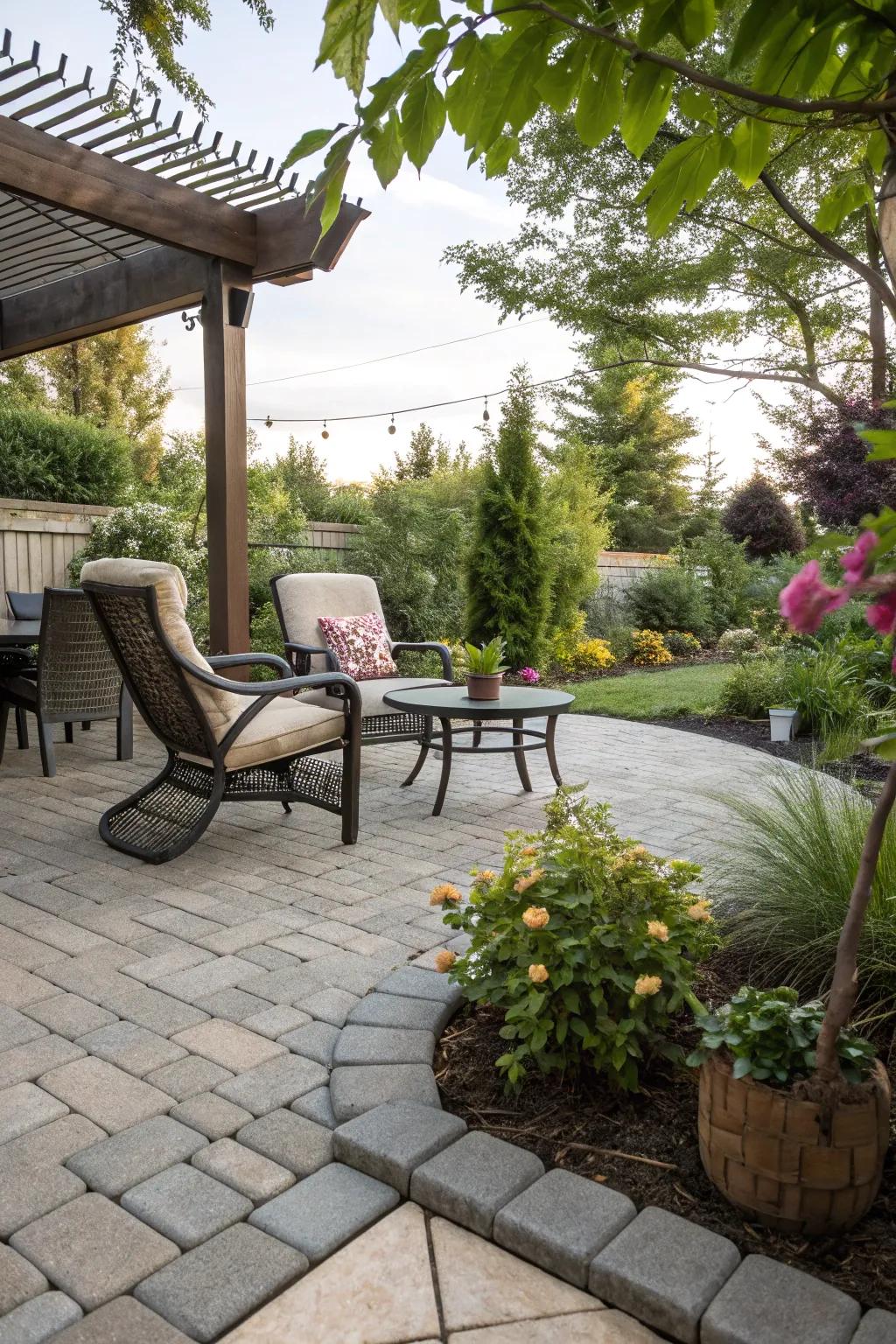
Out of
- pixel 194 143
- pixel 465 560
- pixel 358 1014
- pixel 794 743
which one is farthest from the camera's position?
pixel 465 560

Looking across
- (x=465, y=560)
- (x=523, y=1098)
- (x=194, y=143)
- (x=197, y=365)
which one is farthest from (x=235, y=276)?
(x=197, y=365)

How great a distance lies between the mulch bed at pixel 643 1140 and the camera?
1.50m

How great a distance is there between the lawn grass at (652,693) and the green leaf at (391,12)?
22.4 feet

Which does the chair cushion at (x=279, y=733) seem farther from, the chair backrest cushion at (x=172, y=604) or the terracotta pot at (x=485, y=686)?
the terracotta pot at (x=485, y=686)

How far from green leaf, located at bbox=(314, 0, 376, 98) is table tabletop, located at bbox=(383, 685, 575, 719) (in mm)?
3337

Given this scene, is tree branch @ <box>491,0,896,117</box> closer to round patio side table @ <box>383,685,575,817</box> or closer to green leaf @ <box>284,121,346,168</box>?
green leaf @ <box>284,121,346,168</box>

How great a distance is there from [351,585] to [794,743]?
309cm

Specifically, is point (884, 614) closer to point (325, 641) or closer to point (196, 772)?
point (196, 772)

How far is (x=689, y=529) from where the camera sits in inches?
845

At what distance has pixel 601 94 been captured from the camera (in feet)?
3.26

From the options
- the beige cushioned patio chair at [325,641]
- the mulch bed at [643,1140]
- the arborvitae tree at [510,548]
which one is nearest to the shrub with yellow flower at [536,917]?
the mulch bed at [643,1140]

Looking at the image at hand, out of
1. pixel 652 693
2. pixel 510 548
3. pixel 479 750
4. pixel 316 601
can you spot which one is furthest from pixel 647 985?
pixel 510 548

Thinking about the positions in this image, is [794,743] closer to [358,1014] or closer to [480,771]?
[480,771]

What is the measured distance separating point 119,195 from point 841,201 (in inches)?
166
